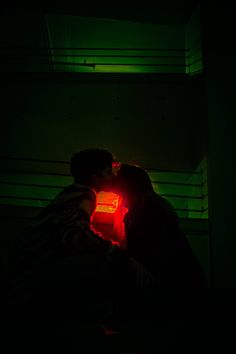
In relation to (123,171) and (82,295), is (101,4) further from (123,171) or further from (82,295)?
(82,295)

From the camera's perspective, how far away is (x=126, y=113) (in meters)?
2.97

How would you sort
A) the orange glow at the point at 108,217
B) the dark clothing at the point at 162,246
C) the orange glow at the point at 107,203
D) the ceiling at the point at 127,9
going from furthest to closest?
the ceiling at the point at 127,9 → the orange glow at the point at 107,203 → the orange glow at the point at 108,217 → the dark clothing at the point at 162,246

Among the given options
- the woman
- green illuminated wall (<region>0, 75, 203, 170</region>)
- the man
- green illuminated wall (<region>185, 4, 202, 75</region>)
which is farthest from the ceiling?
the man


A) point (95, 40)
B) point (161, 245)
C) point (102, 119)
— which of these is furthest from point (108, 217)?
point (95, 40)

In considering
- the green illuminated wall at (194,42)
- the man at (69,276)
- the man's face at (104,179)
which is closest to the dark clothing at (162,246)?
the man at (69,276)

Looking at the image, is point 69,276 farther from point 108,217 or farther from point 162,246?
point 108,217

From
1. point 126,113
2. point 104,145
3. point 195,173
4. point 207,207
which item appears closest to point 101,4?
point 126,113

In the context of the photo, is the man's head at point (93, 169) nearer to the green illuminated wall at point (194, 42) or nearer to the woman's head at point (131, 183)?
the woman's head at point (131, 183)

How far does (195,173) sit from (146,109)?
74 centimetres

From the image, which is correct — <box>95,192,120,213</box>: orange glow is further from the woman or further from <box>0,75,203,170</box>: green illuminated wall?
the woman

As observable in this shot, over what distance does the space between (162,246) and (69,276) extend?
490 millimetres

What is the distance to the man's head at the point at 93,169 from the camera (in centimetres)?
200

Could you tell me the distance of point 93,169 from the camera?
2.02 m

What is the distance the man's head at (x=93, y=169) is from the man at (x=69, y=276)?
1.47 ft
